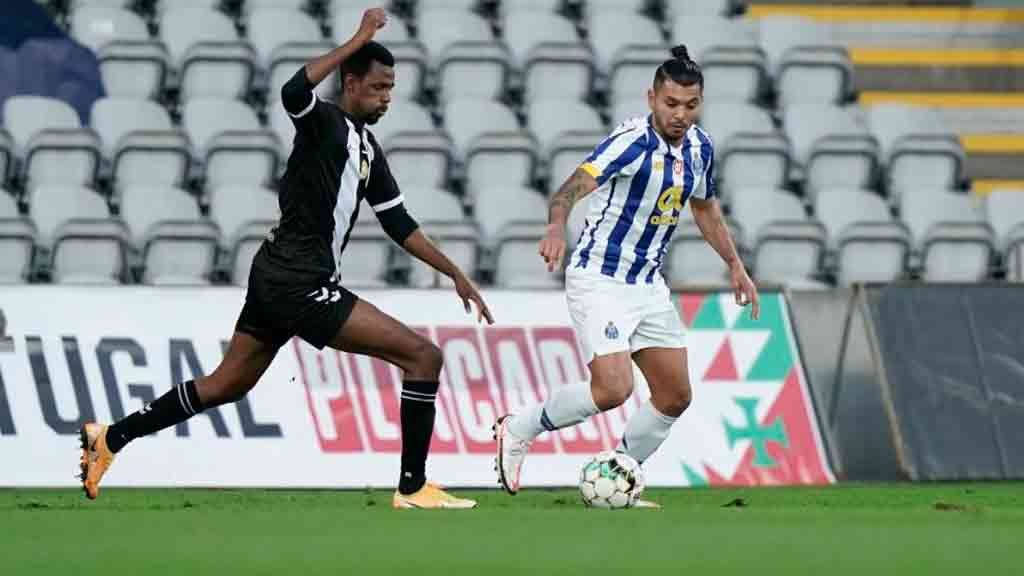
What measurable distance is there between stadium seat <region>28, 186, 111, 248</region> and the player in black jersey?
607 cm

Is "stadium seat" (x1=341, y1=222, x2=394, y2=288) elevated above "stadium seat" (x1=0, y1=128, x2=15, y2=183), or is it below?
below

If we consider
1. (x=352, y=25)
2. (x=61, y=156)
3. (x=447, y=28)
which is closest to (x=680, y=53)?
(x=61, y=156)

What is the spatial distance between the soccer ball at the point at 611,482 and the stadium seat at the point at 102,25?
9.00 m

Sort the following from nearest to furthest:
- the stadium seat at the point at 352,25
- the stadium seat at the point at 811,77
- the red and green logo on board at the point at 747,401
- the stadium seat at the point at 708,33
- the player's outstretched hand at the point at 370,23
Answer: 1. the player's outstretched hand at the point at 370,23
2. the red and green logo on board at the point at 747,401
3. the stadium seat at the point at 352,25
4. the stadium seat at the point at 811,77
5. the stadium seat at the point at 708,33

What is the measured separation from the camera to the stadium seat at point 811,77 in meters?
19.0

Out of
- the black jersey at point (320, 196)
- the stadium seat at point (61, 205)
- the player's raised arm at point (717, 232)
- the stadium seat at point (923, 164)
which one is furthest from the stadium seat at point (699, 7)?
the black jersey at point (320, 196)

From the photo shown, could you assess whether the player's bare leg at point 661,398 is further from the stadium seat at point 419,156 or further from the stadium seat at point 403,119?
the stadium seat at point 403,119

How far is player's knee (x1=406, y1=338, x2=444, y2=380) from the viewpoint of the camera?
10.1 metres

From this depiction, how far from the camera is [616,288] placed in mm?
10711

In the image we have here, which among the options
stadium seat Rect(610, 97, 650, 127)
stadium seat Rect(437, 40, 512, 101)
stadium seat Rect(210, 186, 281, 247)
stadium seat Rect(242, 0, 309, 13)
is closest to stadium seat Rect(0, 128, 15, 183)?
stadium seat Rect(210, 186, 281, 247)

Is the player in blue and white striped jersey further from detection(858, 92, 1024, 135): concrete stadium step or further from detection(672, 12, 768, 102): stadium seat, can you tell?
detection(858, 92, 1024, 135): concrete stadium step

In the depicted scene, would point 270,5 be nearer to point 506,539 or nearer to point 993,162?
point 993,162

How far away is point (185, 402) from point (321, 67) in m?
1.97

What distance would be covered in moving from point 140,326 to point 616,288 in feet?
13.6
